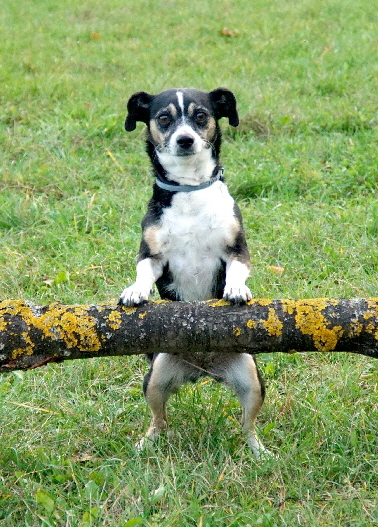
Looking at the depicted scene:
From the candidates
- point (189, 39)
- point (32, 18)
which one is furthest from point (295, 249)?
point (32, 18)

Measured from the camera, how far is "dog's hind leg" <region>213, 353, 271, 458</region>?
134 inches

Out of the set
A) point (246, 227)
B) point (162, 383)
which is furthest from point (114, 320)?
point (246, 227)

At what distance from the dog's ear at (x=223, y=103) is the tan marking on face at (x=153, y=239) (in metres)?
0.81

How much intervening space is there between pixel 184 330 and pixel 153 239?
2.27 ft

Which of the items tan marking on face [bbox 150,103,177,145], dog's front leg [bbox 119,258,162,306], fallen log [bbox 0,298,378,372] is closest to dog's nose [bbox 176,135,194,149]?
tan marking on face [bbox 150,103,177,145]

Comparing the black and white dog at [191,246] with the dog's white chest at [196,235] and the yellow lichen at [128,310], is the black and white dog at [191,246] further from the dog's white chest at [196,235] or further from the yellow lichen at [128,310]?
the yellow lichen at [128,310]

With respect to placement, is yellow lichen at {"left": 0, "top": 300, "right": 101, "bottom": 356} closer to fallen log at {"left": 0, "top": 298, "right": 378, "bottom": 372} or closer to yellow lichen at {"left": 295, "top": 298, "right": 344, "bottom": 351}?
fallen log at {"left": 0, "top": 298, "right": 378, "bottom": 372}

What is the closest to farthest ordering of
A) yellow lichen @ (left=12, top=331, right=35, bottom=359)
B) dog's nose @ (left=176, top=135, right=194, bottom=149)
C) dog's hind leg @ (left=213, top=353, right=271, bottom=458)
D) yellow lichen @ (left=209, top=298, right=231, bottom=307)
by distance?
yellow lichen @ (left=12, top=331, right=35, bottom=359)
yellow lichen @ (left=209, top=298, right=231, bottom=307)
dog's hind leg @ (left=213, top=353, right=271, bottom=458)
dog's nose @ (left=176, top=135, right=194, bottom=149)

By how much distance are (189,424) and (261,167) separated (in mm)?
3038

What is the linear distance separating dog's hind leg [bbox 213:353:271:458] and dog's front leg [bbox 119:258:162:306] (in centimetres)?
55

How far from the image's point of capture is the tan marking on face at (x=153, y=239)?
3.49 meters

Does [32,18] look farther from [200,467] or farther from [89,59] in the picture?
[200,467]

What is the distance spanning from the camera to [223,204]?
3.55 metres

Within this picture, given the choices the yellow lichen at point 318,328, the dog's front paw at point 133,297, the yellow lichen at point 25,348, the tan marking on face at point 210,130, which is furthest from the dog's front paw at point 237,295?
the tan marking on face at point 210,130
